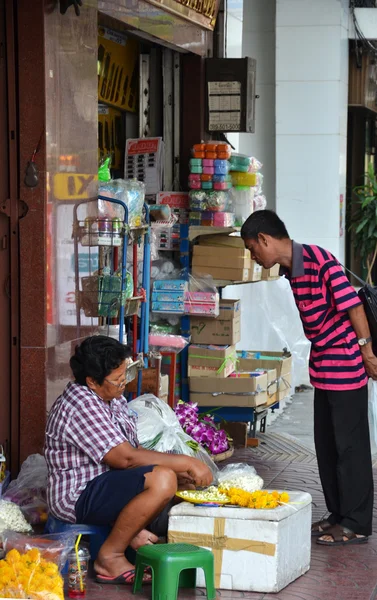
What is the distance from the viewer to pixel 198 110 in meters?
9.06

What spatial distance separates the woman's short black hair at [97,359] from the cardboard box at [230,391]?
3289mm

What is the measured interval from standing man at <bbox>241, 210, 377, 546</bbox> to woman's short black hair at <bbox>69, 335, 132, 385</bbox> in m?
1.07

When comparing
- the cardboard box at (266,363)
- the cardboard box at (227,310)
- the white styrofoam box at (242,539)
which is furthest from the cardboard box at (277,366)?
the white styrofoam box at (242,539)

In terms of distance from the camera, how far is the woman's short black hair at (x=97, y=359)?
201 inches

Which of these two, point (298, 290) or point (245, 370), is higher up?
point (298, 290)

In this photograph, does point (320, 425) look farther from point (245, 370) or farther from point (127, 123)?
point (127, 123)

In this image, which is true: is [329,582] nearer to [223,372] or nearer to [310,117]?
[223,372]

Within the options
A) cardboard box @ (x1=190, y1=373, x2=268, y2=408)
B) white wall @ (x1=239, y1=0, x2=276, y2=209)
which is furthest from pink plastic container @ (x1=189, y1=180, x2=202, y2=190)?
white wall @ (x1=239, y1=0, x2=276, y2=209)

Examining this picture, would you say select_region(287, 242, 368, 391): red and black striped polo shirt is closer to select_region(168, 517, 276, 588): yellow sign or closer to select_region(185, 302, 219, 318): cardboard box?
select_region(168, 517, 276, 588): yellow sign

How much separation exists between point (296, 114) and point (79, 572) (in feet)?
29.2

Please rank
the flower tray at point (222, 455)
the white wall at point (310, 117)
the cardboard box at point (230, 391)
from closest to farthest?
the flower tray at point (222, 455) → the cardboard box at point (230, 391) → the white wall at point (310, 117)

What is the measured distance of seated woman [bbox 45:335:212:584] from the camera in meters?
5.02

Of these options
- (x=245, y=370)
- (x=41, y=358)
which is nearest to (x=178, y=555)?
(x=41, y=358)

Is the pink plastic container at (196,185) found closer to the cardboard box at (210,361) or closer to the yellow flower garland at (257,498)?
the cardboard box at (210,361)
